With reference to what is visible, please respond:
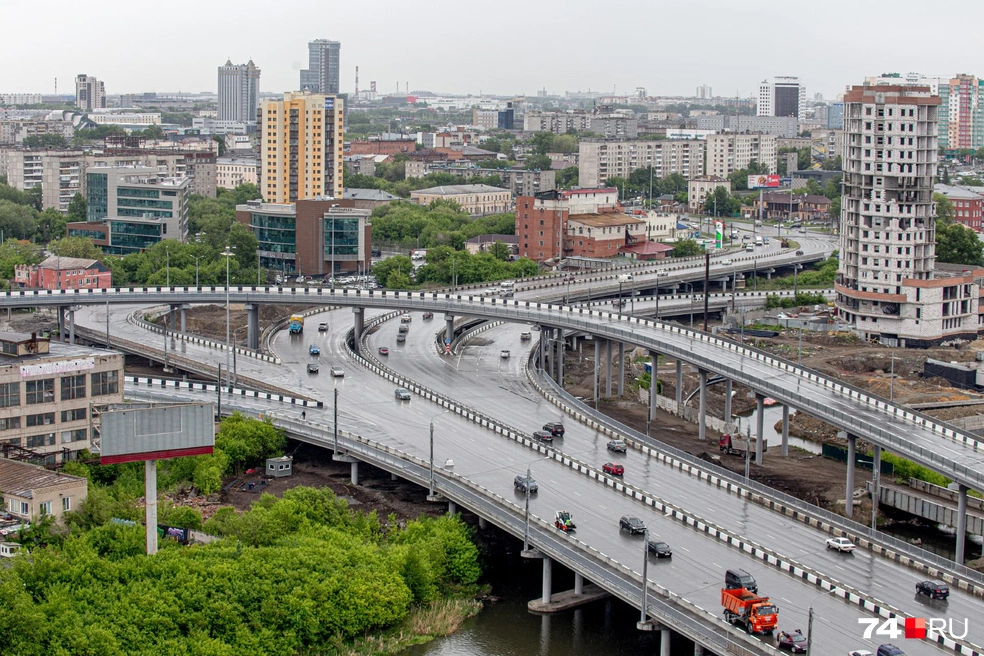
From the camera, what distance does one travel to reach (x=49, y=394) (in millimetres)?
65000

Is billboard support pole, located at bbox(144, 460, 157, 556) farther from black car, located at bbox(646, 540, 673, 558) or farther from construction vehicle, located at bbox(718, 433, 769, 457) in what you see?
construction vehicle, located at bbox(718, 433, 769, 457)

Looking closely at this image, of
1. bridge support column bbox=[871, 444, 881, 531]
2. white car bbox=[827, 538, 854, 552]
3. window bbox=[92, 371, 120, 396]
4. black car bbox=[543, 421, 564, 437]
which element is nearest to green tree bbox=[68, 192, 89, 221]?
window bbox=[92, 371, 120, 396]

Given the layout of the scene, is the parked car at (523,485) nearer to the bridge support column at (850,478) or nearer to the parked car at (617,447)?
the parked car at (617,447)

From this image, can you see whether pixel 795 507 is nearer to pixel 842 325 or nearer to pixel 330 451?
pixel 330 451

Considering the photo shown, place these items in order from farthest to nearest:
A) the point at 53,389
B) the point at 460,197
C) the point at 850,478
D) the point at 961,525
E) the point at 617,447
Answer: the point at 460,197
the point at 617,447
the point at 53,389
the point at 850,478
the point at 961,525

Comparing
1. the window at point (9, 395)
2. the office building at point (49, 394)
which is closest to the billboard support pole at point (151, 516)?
the office building at point (49, 394)

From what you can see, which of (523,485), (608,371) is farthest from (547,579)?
(608,371)

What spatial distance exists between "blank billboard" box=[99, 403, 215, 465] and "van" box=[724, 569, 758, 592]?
63.7ft

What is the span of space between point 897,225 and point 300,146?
262ft

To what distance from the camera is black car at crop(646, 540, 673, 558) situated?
169 ft

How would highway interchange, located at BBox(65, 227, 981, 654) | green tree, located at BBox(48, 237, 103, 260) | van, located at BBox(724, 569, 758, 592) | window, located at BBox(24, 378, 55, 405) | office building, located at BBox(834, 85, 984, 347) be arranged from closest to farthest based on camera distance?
van, located at BBox(724, 569, 758, 592) → highway interchange, located at BBox(65, 227, 981, 654) → window, located at BBox(24, 378, 55, 405) → office building, located at BBox(834, 85, 984, 347) → green tree, located at BBox(48, 237, 103, 260)

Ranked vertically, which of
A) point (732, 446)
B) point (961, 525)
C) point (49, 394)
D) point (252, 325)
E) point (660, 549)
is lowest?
point (732, 446)

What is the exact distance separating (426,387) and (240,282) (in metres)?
49.5

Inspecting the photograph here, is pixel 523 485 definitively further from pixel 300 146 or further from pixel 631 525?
pixel 300 146
